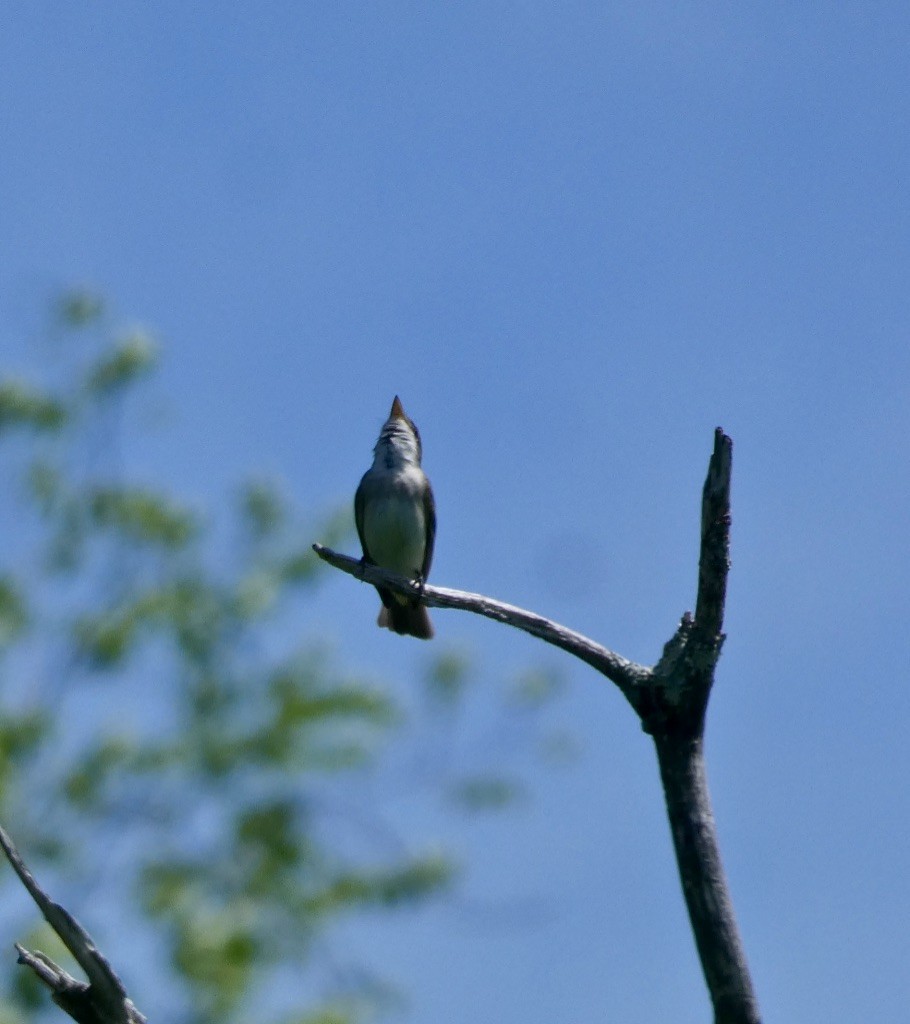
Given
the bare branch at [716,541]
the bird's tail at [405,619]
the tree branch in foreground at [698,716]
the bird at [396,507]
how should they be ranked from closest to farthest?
the tree branch in foreground at [698,716]
the bare branch at [716,541]
the bird's tail at [405,619]
the bird at [396,507]

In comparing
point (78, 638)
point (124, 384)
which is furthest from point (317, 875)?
point (124, 384)

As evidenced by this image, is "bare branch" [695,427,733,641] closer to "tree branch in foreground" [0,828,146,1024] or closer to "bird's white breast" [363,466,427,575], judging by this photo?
"tree branch in foreground" [0,828,146,1024]

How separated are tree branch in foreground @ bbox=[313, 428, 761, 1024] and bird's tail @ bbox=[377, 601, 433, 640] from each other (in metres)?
4.31

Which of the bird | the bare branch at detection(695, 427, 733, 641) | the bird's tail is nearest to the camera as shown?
the bare branch at detection(695, 427, 733, 641)

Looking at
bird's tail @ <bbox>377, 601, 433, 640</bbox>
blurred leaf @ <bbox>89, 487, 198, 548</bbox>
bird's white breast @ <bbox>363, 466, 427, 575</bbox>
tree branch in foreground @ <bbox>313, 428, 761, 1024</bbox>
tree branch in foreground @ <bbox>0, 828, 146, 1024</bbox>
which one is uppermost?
blurred leaf @ <bbox>89, 487, 198, 548</bbox>

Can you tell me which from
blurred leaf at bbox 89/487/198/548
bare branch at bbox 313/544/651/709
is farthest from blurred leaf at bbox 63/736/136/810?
bare branch at bbox 313/544/651/709

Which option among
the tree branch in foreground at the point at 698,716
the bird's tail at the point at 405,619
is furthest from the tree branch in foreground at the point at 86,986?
the bird's tail at the point at 405,619

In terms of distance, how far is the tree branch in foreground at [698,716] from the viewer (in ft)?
10.9

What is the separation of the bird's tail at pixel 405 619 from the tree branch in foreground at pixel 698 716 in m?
4.31

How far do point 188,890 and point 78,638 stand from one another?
2552 millimetres

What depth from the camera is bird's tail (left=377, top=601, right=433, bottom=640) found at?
28.7ft

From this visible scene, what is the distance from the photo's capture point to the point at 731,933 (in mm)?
3344

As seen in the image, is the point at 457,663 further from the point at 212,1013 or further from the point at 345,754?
the point at 212,1013

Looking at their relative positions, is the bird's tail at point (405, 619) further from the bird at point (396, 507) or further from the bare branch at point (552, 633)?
the bare branch at point (552, 633)
